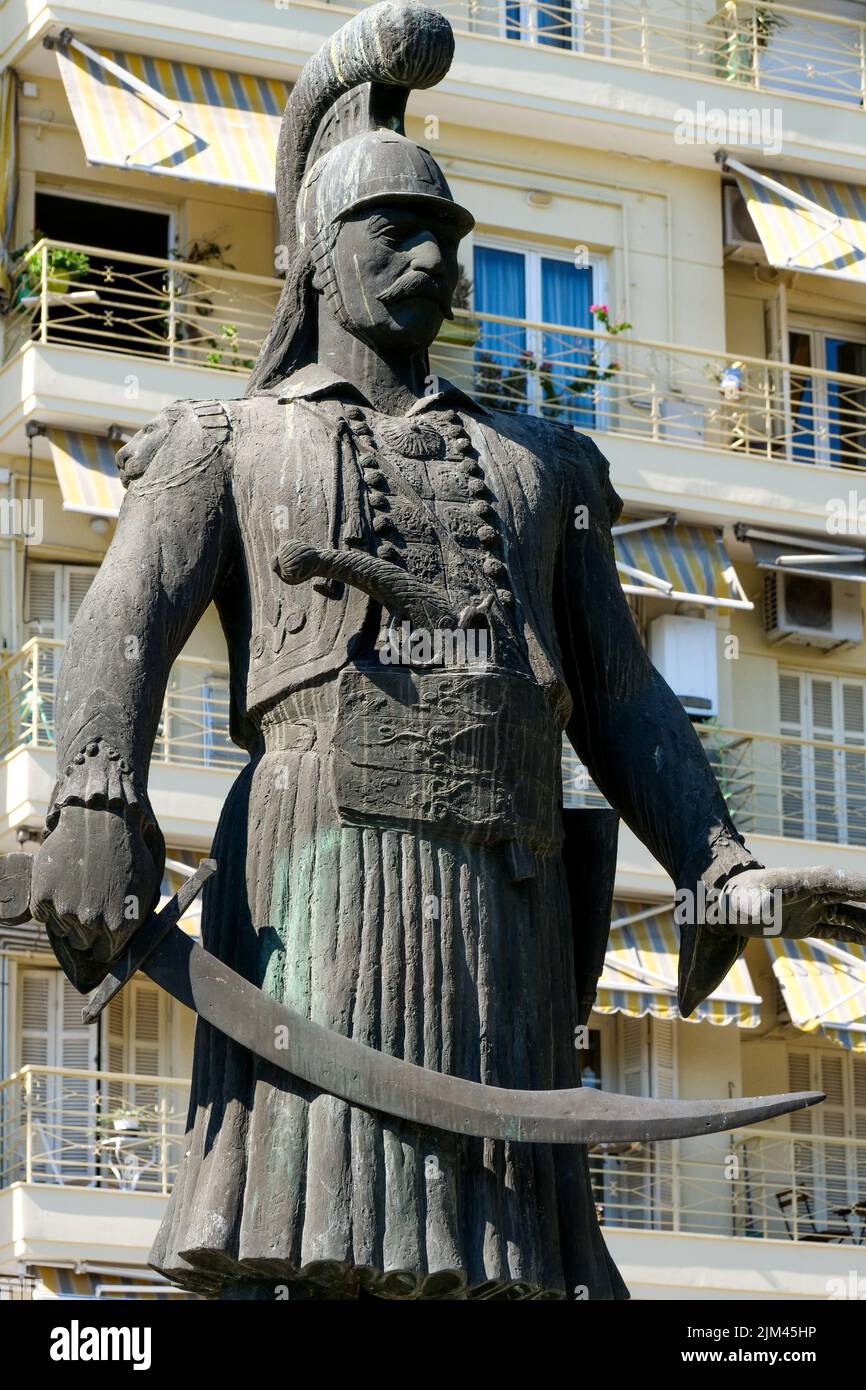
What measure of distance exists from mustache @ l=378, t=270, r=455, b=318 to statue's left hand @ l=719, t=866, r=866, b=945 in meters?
1.56

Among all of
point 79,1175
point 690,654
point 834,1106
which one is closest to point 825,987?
point 834,1106

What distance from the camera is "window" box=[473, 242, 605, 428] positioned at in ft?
121

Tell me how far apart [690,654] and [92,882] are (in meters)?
30.8

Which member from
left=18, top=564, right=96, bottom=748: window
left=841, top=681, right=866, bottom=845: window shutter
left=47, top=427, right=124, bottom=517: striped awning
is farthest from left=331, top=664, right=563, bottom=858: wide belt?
left=841, top=681, right=866, bottom=845: window shutter

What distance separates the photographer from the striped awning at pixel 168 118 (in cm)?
3578

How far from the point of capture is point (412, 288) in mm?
8992

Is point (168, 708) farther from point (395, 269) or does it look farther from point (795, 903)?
point (795, 903)

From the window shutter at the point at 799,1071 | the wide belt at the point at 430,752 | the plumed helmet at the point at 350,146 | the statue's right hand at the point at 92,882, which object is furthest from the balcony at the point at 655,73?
the statue's right hand at the point at 92,882

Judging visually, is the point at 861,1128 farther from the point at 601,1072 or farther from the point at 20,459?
the point at 20,459

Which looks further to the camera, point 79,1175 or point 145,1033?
point 145,1033

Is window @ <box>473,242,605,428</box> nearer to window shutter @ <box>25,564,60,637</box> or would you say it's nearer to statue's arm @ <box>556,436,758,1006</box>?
window shutter @ <box>25,564,60,637</box>

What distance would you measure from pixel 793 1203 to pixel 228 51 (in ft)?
40.9

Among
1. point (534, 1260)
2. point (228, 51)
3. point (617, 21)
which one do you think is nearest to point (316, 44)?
point (228, 51)
